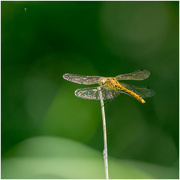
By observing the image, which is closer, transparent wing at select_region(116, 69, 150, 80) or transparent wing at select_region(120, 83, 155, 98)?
transparent wing at select_region(120, 83, 155, 98)

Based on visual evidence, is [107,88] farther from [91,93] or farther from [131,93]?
[131,93]

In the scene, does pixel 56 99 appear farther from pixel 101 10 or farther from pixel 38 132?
pixel 101 10

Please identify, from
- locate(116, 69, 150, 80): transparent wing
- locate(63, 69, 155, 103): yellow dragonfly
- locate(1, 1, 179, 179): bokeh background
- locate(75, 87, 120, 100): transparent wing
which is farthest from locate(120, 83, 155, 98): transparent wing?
locate(1, 1, 179, 179): bokeh background

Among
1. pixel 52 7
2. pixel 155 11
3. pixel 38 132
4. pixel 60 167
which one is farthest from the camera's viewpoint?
pixel 155 11

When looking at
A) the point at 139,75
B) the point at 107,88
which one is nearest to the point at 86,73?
the point at 139,75

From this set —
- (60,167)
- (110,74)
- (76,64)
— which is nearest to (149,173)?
(60,167)

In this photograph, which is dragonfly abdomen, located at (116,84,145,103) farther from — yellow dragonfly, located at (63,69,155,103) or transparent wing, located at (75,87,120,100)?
transparent wing, located at (75,87,120,100)

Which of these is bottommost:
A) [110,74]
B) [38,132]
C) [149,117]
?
[38,132]

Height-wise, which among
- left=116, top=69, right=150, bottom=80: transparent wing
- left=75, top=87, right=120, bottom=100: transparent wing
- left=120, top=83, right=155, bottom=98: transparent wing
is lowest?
left=75, top=87, right=120, bottom=100: transparent wing

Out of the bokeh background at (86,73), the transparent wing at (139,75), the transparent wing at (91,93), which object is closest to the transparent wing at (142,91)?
the transparent wing at (139,75)
